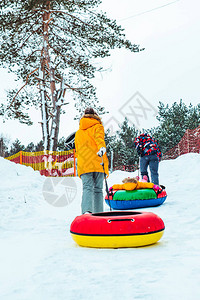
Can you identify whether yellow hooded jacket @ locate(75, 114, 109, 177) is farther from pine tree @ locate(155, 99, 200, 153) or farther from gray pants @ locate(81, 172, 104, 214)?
pine tree @ locate(155, 99, 200, 153)

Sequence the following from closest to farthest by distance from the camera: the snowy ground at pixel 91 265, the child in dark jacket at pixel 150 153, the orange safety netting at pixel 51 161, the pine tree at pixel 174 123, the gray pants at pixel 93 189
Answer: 1. the snowy ground at pixel 91 265
2. the gray pants at pixel 93 189
3. the child in dark jacket at pixel 150 153
4. the orange safety netting at pixel 51 161
5. the pine tree at pixel 174 123

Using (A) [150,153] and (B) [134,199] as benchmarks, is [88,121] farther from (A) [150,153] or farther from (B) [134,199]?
(A) [150,153]

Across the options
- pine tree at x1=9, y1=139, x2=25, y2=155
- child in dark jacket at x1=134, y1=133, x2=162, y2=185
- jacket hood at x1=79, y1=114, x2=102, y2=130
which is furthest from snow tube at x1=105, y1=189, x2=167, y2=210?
pine tree at x1=9, y1=139, x2=25, y2=155

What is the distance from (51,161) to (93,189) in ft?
31.7

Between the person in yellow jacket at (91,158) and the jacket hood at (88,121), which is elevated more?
the jacket hood at (88,121)

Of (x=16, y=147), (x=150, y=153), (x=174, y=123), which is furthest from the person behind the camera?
(x=16, y=147)

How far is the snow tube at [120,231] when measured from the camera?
2.37 metres

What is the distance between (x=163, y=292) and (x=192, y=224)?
Answer: 6.34ft

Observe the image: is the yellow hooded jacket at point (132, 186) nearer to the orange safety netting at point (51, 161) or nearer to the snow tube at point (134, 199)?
the snow tube at point (134, 199)

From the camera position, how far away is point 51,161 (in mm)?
12977

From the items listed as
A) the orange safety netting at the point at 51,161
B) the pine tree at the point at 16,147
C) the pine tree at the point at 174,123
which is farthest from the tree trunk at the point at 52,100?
the pine tree at the point at 16,147

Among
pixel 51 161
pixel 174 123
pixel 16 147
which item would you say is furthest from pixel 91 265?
pixel 16 147

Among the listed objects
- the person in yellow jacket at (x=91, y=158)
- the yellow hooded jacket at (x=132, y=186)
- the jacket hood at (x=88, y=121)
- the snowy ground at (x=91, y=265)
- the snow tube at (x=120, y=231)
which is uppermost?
the jacket hood at (x=88, y=121)

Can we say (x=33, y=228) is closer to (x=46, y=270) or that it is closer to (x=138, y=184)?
(x=46, y=270)
